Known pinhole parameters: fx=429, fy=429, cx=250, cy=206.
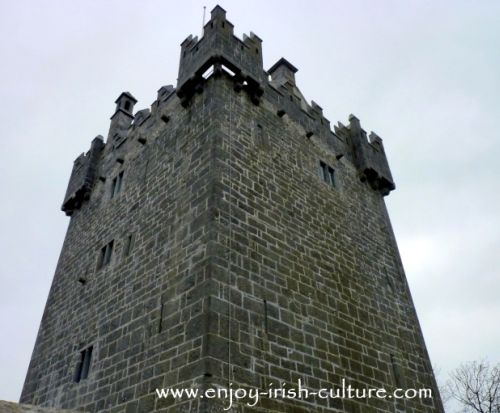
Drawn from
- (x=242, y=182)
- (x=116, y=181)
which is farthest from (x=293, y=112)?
(x=116, y=181)

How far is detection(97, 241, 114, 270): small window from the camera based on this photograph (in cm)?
1091

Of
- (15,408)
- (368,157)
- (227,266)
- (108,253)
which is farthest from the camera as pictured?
(368,157)

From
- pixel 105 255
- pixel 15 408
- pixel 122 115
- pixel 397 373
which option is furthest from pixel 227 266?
pixel 122 115

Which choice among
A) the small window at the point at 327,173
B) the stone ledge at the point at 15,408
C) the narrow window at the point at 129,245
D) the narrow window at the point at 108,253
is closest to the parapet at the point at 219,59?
the small window at the point at 327,173

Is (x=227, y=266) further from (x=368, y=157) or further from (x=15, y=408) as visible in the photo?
(x=368, y=157)

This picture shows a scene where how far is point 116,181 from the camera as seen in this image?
12836 millimetres

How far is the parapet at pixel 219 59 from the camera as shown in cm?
1038

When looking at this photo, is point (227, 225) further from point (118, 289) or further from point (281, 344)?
point (118, 289)

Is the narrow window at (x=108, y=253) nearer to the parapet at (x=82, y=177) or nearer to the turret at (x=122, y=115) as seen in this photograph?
the parapet at (x=82, y=177)

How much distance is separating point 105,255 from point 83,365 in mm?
2800

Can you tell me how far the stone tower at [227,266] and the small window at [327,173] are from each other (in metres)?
0.08

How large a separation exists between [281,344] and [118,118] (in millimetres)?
11821

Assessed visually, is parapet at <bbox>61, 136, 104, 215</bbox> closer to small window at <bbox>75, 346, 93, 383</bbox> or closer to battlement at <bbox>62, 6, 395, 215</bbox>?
battlement at <bbox>62, 6, 395, 215</bbox>

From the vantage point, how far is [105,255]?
11.1 meters
